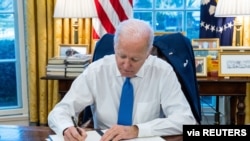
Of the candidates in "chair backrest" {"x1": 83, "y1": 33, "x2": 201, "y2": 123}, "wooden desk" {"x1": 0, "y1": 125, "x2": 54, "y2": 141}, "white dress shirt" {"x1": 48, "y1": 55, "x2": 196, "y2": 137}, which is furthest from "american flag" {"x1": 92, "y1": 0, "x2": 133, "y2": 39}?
"wooden desk" {"x1": 0, "y1": 125, "x2": 54, "y2": 141}

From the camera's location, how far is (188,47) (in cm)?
216

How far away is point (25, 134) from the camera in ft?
4.96

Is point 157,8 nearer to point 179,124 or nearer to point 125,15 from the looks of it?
point 125,15

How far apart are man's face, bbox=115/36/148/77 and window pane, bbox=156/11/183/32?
1935mm

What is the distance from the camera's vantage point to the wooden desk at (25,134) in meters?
1.46

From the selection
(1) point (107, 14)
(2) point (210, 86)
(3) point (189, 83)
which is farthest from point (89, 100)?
(1) point (107, 14)

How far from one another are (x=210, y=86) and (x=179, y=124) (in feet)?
4.00

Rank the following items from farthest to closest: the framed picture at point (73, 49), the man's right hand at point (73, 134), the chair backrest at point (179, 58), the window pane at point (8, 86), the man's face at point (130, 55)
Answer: the window pane at point (8, 86)
the framed picture at point (73, 49)
the chair backrest at point (179, 58)
the man's face at point (130, 55)
the man's right hand at point (73, 134)

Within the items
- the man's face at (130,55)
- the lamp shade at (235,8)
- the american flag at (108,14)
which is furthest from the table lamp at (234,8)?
the man's face at (130,55)

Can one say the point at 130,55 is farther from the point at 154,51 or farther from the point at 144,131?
the point at 154,51

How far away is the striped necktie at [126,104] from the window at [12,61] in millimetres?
1973

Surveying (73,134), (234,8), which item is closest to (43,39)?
(234,8)

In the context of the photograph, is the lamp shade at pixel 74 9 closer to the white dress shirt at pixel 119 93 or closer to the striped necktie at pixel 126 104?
the white dress shirt at pixel 119 93

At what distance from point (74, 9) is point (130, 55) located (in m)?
1.38
